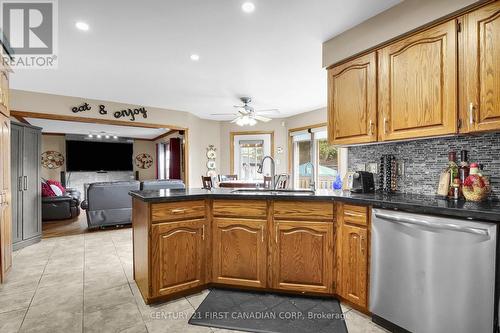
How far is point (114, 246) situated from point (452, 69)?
4.25 meters

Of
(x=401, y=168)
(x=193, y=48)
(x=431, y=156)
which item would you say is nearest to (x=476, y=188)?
(x=431, y=156)

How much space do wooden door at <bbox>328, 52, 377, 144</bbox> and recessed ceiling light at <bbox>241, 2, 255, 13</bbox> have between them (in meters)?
0.97

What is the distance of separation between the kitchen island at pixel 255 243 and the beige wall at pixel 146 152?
863cm

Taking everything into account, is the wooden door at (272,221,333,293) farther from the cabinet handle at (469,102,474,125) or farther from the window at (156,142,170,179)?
the window at (156,142,170,179)

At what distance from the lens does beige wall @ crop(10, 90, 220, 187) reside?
4.28 meters

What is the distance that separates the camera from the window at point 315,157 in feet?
19.5

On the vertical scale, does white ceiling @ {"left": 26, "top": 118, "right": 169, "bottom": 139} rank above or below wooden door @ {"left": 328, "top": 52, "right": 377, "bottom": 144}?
above

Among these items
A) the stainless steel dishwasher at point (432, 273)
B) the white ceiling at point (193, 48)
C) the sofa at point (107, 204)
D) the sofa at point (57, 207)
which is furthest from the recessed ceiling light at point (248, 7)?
the sofa at point (57, 207)

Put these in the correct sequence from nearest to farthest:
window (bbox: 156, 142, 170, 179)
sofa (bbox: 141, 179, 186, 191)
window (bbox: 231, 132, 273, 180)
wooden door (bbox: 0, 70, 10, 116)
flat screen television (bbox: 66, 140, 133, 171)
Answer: wooden door (bbox: 0, 70, 10, 116) → sofa (bbox: 141, 179, 186, 191) → window (bbox: 231, 132, 273, 180) → flat screen television (bbox: 66, 140, 133, 171) → window (bbox: 156, 142, 170, 179)

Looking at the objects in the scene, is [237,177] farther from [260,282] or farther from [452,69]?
[452,69]

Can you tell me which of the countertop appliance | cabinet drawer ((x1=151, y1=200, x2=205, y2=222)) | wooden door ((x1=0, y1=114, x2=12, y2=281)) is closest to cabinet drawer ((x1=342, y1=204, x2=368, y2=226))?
the countertop appliance

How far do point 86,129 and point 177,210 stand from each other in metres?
7.76

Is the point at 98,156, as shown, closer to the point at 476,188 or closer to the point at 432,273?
the point at 432,273

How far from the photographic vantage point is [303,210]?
82.7 inches
